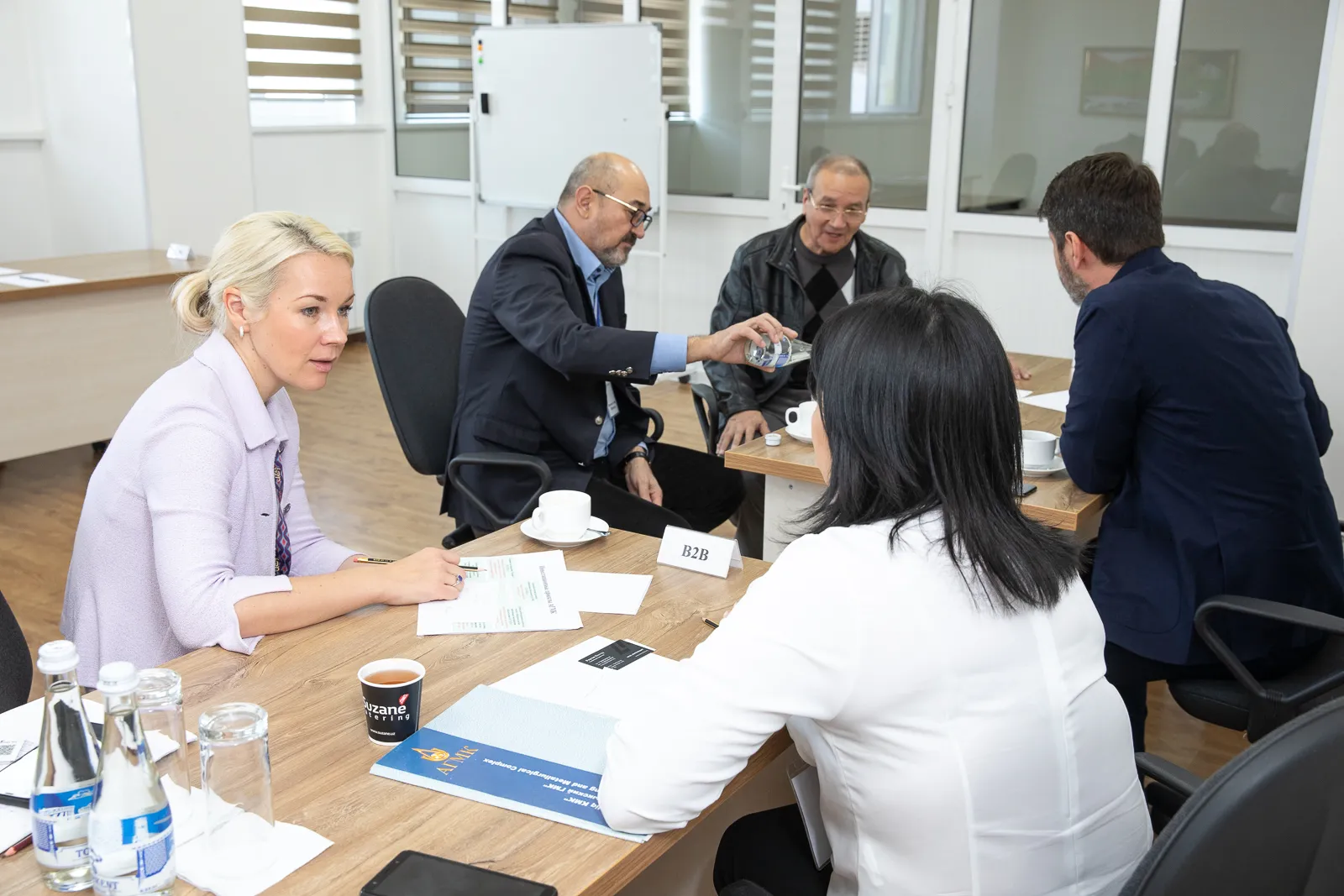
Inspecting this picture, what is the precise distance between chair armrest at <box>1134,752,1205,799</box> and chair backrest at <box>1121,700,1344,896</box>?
506 mm

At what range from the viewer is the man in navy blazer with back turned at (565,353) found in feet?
8.90

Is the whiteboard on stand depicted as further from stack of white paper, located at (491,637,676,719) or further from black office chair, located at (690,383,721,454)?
stack of white paper, located at (491,637,676,719)

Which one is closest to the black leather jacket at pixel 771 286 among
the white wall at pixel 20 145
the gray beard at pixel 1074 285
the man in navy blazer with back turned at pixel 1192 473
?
the gray beard at pixel 1074 285

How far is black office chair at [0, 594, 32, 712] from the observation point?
5.32 ft

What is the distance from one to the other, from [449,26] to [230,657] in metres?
6.46

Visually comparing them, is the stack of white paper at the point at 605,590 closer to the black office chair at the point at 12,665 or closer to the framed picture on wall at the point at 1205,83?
the black office chair at the point at 12,665

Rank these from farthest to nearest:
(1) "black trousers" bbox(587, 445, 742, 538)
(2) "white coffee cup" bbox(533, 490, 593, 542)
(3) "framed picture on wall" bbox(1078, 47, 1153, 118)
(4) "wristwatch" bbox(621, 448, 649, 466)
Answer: (3) "framed picture on wall" bbox(1078, 47, 1153, 118) < (4) "wristwatch" bbox(621, 448, 649, 466) < (1) "black trousers" bbox(587, 445, 742, 538) < (2) "white coffee cup" bbox(533, 490, 593, 542)

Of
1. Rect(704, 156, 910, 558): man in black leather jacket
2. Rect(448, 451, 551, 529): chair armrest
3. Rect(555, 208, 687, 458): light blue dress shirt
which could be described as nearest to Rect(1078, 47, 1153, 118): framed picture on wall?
Rect(704, 156, 910, 558): man in black leather jacket

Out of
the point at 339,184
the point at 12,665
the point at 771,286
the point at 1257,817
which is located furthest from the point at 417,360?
the point at 339,184

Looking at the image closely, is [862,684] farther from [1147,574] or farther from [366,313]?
[366,313]

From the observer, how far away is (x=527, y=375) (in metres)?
2.88

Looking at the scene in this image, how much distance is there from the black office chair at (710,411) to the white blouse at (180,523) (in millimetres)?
1653

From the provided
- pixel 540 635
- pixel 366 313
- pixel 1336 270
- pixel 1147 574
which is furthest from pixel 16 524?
pixel 1336 270

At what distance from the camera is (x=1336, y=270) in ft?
12.8
